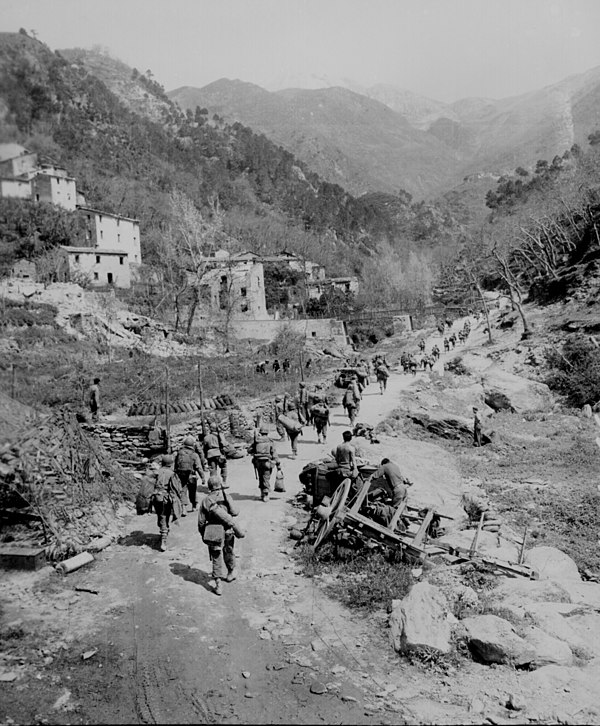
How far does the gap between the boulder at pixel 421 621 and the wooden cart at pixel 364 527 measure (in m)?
1.50

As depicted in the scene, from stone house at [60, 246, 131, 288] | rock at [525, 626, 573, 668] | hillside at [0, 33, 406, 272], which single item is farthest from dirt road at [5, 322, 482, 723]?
stone house at [60, 246, 131, 288]

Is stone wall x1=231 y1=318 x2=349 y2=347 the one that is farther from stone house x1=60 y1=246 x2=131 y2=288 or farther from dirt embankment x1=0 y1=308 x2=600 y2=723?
dirt embankment x1=0 y1=308 x2=600 y2=723

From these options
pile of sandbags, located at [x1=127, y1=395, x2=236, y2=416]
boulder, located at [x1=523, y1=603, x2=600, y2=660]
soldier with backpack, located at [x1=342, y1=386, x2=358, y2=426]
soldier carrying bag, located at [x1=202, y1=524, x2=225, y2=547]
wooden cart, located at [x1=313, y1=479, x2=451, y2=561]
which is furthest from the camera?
pile of sandbags, located at [x1=127, y1=395, x2=236, y2=416]

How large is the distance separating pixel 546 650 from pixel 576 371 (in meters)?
25.1

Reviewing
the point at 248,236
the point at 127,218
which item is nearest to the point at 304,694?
the point at 127,218

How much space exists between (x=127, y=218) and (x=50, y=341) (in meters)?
21.6

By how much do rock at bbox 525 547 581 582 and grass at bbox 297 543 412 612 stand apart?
2713 millimetres

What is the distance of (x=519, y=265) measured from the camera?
232ft

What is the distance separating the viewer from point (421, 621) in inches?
267

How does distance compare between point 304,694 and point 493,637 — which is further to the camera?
point 493,637

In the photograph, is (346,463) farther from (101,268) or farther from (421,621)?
(101,268)

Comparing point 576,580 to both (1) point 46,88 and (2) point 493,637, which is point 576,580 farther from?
(1) point 46,88

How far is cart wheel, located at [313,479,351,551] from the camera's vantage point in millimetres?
9312

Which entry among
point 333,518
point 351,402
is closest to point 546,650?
point 333,518
